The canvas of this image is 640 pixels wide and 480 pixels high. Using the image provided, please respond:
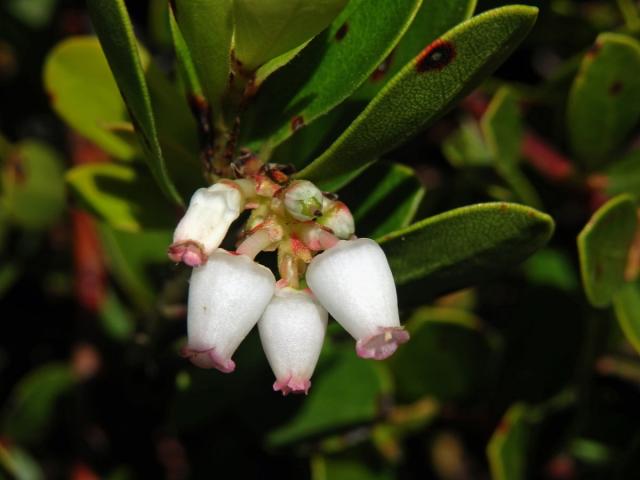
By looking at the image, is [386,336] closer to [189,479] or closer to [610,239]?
[610,239]

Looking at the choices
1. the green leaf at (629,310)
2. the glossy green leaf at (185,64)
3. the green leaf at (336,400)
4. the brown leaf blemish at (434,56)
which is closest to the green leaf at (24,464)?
the green leaf at (336,400)

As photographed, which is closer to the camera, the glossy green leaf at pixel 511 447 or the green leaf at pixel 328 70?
the green leaf at pixel 328 70

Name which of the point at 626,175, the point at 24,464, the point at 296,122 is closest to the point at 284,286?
the point at 296,122

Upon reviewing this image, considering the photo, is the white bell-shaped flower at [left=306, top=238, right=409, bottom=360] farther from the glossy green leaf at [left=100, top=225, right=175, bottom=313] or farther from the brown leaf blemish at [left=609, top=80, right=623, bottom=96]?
the glossy green leaf at [left=100, top=225, right=175, bottom=313]

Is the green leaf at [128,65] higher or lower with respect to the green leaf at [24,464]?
higher

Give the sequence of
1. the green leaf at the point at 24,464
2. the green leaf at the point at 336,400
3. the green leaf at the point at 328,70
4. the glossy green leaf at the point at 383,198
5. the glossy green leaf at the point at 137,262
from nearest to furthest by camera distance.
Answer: the green leaf at the point at 328,70
the glossy green leaf at the point at 383,198
the green leaf at the point at 336,400
the glossy green leaf at the point at 137,262
the green leaf at the point at 24,464

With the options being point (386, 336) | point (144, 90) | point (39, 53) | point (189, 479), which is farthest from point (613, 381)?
point (39, 53)

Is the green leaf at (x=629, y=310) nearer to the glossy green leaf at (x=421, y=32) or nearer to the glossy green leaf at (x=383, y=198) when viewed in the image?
the glossy green leaf at (x=383, y=198)
